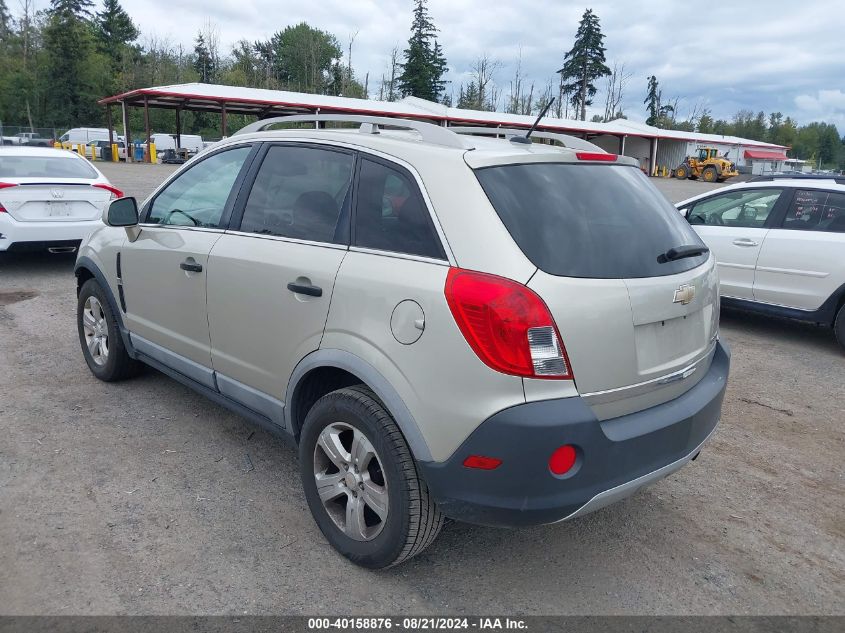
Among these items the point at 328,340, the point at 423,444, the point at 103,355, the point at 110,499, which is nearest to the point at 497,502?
the point at 423,444

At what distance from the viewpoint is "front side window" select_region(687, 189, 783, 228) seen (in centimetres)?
693

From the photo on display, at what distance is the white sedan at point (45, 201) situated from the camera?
7.96 m

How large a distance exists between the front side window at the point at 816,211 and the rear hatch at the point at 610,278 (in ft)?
14.1

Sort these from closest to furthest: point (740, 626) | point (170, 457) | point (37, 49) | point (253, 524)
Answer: point (740, 626), point (253, 524), point (170, 457), point (37, 49)

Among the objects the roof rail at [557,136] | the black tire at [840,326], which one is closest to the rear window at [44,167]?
the roof rail at [557,136]

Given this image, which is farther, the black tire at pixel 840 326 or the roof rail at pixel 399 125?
the black tire at pixel 840 326

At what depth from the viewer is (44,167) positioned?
8.68m

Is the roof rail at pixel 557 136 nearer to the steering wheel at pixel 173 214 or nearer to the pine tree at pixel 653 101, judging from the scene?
the steering wheel at pixel 173 214

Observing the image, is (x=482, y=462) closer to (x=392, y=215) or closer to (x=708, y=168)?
(x=392, y=215)

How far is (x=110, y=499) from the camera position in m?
3.31

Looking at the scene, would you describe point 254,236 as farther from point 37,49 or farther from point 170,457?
point 37,49

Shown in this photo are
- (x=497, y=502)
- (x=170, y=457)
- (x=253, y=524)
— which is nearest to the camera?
(x=497, y=502)

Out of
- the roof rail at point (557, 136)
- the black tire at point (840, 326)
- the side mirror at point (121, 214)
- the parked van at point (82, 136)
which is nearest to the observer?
the roof rail at point (557, 136)

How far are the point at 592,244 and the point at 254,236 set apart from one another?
1678 millimetres
